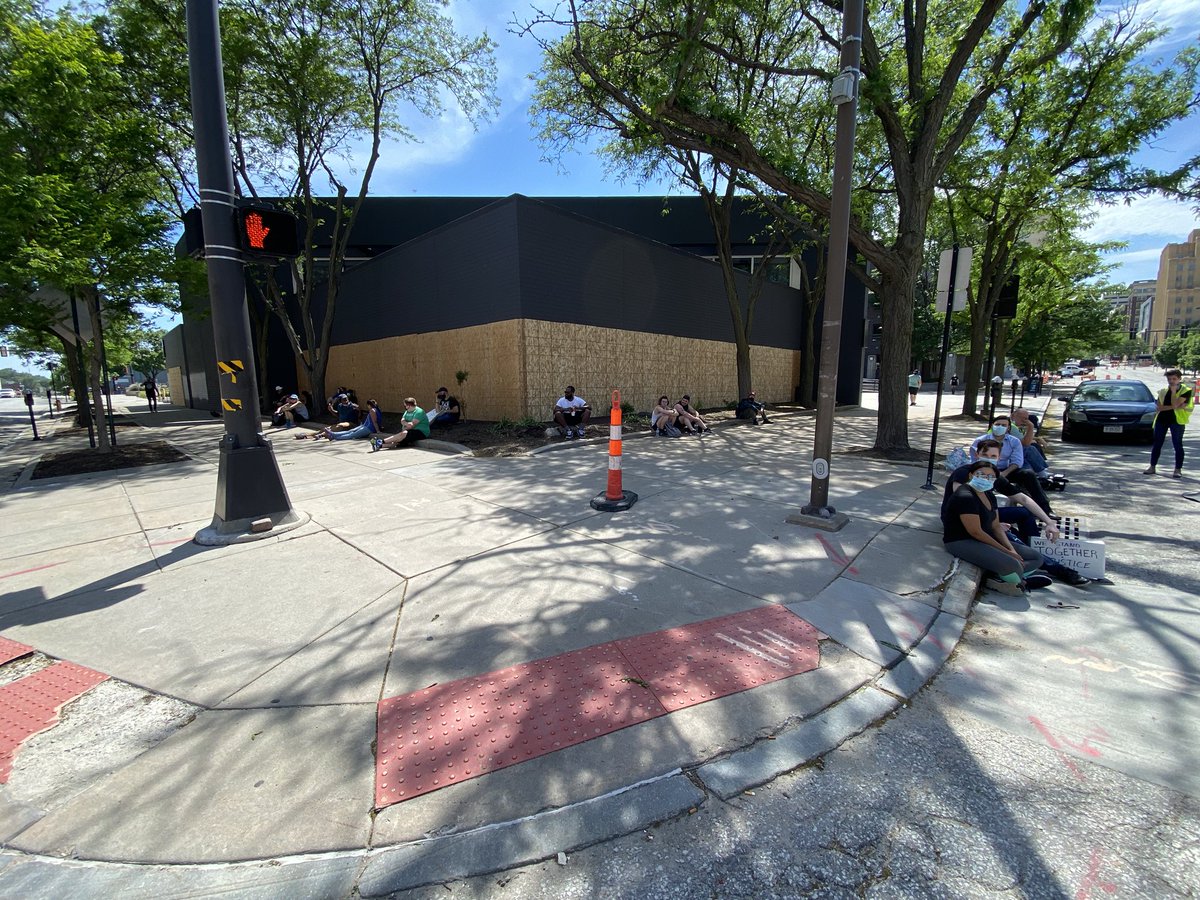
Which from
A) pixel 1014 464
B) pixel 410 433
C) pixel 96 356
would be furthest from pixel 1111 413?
pixel 96 356

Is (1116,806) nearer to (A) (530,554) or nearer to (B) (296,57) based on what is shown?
(A) (530,554)

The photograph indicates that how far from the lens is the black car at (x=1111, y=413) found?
11.8 meters

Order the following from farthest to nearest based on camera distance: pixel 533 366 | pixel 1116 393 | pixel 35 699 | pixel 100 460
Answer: pixel 533 366 < pixel 1116 393 < pixel 100 460 < pixel 35 699

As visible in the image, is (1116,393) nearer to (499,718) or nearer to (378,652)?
(499,718)

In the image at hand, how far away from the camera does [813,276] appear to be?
2712cm

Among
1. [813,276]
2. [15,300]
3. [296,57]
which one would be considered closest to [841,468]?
[15,300]

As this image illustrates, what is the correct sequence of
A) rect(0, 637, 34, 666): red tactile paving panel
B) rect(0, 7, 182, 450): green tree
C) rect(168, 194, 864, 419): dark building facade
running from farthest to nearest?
rect(168, 194, 864, 419): dark building facade, rect(0, 7, 182, 450): green tree, rect(0, 637, 34, 666): red tactile paving panel

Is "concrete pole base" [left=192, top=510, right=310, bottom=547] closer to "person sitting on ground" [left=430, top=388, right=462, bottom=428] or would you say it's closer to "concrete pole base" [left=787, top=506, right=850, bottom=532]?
"concrete pole base" [left=787, top=506, right=850, bottom=532]

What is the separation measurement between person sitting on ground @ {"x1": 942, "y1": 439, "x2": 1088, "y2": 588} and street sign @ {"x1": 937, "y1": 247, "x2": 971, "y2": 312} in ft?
9.87

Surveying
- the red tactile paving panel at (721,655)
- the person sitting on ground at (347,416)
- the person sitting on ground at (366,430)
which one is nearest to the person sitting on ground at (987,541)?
the red tactile paving panel at (721,655)

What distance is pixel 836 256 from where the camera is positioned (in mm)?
5621

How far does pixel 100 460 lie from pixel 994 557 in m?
14.8

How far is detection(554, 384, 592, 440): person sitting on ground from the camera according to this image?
1262cm

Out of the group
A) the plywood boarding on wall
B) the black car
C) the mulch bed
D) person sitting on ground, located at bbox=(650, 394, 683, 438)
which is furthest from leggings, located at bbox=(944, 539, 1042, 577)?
the mulch bed
